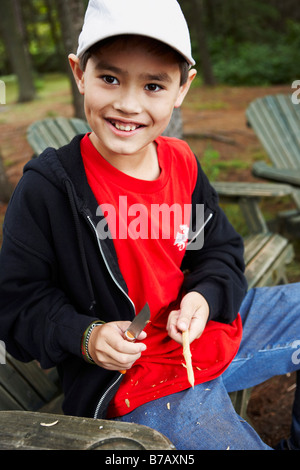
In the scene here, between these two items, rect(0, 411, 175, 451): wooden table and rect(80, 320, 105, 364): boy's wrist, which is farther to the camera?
rect(80, 320, 105, 364): boy's wrist

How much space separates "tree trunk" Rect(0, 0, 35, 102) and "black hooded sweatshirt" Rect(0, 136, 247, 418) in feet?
46.5

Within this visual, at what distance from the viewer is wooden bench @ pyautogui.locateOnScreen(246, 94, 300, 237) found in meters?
4.53

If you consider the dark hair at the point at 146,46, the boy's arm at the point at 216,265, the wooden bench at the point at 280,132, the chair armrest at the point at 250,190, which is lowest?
the wooden bench at the point at 280,132

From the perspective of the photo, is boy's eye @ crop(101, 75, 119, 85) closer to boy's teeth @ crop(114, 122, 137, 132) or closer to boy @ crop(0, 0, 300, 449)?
boy @ crop(0, 0, 300, 449)

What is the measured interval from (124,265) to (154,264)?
0.42 ft

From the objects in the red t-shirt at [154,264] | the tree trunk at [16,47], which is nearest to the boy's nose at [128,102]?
the red t-shirt at [154,264]

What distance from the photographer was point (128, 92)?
136cm

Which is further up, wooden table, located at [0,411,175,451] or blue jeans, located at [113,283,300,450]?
wooden table, located at [0,411,175,451]

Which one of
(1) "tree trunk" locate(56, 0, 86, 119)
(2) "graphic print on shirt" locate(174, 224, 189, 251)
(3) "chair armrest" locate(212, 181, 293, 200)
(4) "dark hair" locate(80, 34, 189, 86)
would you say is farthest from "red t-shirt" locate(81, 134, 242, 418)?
(1) "tree trunk" locate(56, 0, 86, 119)

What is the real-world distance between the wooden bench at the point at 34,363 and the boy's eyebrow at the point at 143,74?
3.12 feet

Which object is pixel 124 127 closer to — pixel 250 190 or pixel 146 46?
pixel 146 46

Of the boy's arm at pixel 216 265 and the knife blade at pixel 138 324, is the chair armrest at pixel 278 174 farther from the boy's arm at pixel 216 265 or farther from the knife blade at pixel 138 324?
the knife blade at pixel 138 324

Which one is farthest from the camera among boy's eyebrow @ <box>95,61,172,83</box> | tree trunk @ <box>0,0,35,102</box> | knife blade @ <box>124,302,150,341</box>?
tree trunk @ <box>0,0,35,102</box>

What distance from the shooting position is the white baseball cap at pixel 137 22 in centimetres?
124
